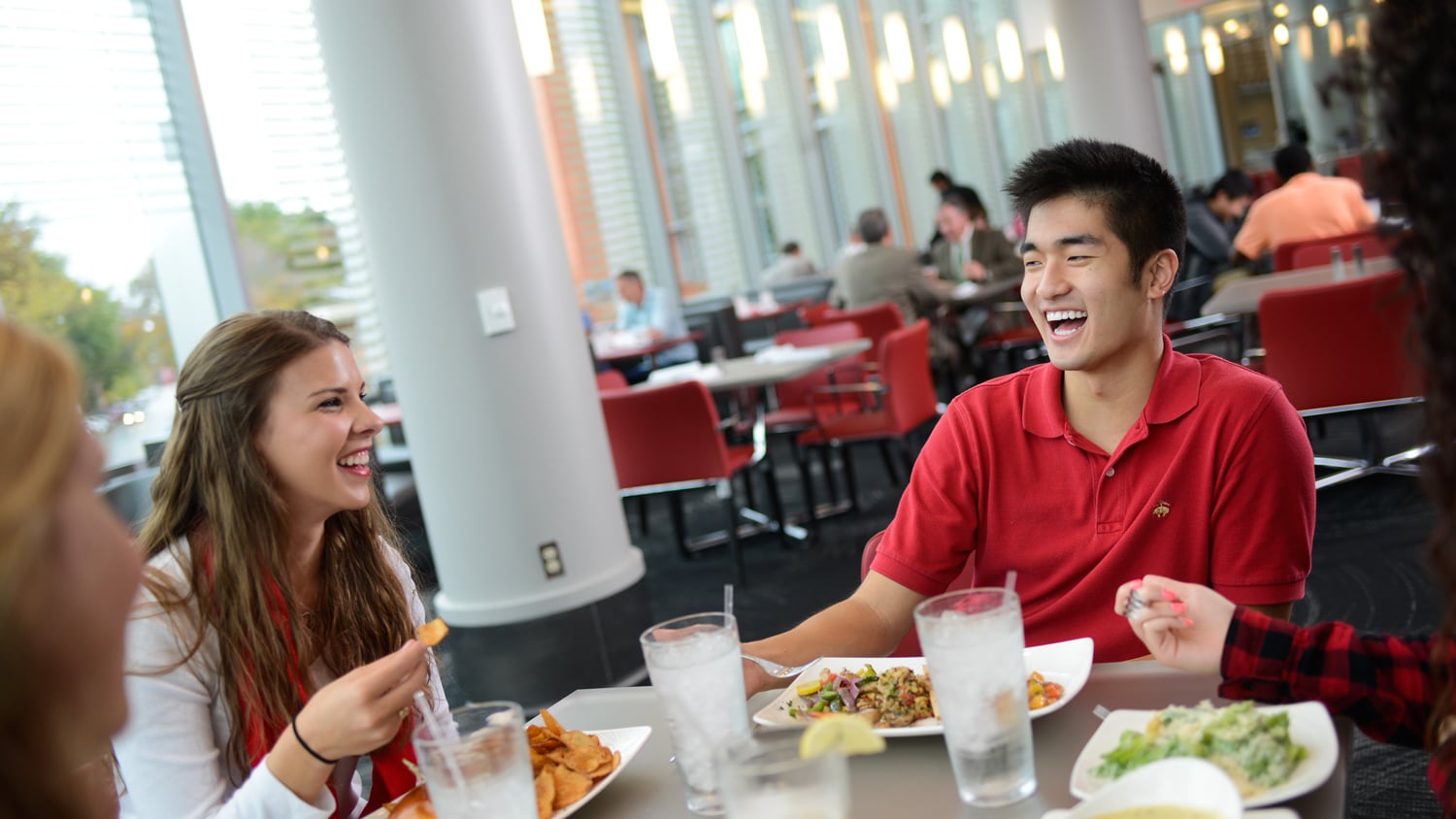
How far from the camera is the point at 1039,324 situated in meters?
1.78

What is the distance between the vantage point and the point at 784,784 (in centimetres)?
82

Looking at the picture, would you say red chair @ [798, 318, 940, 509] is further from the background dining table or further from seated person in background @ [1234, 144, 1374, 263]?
the background dining table

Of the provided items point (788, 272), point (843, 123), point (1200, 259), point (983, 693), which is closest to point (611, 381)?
point (1200, 259)

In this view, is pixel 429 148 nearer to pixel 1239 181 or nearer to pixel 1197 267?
pixel 1197 267

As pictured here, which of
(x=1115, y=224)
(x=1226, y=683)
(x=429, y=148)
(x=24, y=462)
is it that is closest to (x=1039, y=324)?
(x=1115, y=224)

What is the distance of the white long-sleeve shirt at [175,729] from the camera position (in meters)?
1.33

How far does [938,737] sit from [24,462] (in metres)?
0.82

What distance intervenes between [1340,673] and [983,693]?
14.1 inches

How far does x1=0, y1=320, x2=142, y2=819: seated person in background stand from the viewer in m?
0.61

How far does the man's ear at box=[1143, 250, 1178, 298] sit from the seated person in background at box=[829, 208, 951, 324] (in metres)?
4.76

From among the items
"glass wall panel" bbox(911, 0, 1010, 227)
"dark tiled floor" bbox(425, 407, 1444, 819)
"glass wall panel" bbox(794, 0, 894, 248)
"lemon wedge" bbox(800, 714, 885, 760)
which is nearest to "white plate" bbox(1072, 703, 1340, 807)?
"lemon wedge" bbox(800, 714, 885, 760)

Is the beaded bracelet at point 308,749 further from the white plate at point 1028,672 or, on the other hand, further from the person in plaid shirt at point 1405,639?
the person in plaid shirt at point 1405,639

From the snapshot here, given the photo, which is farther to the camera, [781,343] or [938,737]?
[781,343]

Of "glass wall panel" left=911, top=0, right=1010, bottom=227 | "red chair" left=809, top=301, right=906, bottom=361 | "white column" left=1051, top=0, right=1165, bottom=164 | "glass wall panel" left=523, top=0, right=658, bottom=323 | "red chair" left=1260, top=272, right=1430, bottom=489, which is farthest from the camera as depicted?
"glass wall panel" left=911, top=0, right=1010, bottom=227
